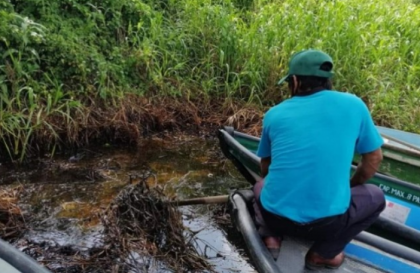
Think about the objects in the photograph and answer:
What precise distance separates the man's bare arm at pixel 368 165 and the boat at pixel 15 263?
198 cm

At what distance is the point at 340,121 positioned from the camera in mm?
2607

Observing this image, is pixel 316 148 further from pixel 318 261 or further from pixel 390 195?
pixel 390 195

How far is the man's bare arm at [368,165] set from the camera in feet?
9.35

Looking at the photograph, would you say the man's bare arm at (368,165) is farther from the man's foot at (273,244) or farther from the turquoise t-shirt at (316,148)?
the man's foot at (273,244)

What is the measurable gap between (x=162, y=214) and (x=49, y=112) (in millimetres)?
2080

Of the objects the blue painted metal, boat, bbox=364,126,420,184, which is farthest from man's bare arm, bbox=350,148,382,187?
boat, bbox=364,126,420,184

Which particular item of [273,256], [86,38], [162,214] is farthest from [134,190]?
[86,38]

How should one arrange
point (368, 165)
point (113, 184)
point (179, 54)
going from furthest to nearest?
1. point (179, 54)
2. point (113, 184)
3. point (368, 165)

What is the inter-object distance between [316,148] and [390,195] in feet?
5.61

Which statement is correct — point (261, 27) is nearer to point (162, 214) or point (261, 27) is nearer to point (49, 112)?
point (49, 112)

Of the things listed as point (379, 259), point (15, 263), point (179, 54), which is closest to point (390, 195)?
point (379, 259)

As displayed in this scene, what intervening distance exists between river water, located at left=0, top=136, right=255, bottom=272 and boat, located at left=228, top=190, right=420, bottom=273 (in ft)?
2.53

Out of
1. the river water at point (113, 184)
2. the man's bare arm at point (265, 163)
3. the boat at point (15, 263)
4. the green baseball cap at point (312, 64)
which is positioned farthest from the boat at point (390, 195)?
the boat at point (15, 263)

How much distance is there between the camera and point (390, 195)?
157 inches
